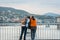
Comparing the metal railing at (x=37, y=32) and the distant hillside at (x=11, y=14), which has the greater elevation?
the distant hillside at (x=11, y=14)

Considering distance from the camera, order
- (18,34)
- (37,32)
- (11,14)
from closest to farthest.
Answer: (18,34), (37,32), (11,14)

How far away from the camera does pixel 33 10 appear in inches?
644

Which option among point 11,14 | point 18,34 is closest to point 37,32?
point 18,34

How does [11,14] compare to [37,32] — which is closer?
[37,32]

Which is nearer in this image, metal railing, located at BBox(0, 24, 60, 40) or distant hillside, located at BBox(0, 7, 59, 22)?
metal railing, located at BBox(0, 24, 60, 40)

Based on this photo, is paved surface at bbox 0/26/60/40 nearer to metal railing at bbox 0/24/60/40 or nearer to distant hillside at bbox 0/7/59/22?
metal railing at bbox 0/24/60/40

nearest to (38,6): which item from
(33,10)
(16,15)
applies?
(33,10)

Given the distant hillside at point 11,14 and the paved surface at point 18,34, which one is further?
the distant hillside at point 11,14

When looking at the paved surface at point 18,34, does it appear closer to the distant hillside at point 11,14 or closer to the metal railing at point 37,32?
the metal railing at point 37,32

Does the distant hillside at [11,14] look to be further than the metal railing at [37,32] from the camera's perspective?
Yes

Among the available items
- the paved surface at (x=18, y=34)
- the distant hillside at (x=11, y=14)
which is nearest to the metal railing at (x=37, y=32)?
the paved surface at (x=18, y=34)

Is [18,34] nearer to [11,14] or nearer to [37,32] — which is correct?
[37,32]

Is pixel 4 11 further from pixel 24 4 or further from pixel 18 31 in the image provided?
pixel 18 31

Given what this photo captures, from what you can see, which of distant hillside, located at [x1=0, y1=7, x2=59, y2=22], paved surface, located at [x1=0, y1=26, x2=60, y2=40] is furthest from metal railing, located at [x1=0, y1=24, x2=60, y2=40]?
distant hillside, located at [x1=0, y1=7, x2=59, y2=22]
